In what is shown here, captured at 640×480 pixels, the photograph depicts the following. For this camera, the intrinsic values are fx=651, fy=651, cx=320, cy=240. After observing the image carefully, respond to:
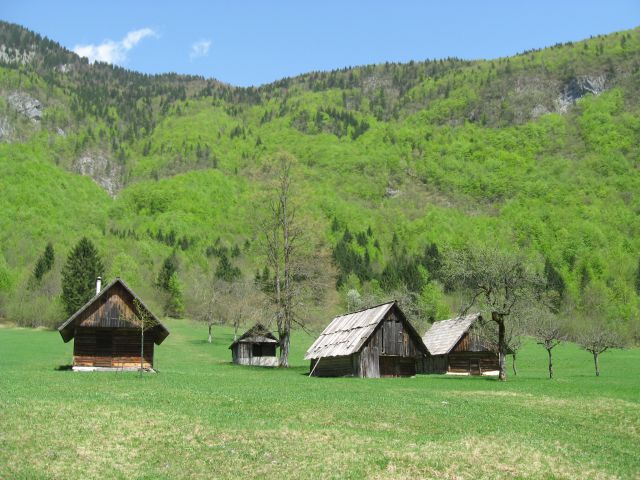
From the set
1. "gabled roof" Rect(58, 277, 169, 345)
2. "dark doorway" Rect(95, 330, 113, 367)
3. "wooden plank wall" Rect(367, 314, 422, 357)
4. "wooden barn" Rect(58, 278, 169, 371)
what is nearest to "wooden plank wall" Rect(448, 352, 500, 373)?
"wooden plank wall" Rect(367, 314, 422, 357)

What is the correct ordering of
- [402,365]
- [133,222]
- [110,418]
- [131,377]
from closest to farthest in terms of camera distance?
1. [110,418]
2. [131,377]
3. [402,365]
4. [133,222]

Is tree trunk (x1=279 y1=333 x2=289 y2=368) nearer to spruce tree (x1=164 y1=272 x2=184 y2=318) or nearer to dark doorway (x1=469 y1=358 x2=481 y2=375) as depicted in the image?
dark doorway (x1=469 y1=358 x2=481 y2=375)

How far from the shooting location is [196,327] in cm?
10719

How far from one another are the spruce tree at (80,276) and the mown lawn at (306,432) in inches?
2600

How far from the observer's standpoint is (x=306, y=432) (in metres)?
21.3

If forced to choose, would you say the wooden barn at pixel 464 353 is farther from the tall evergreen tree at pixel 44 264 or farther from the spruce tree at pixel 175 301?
the tall evergreen tree at pixel 44 264

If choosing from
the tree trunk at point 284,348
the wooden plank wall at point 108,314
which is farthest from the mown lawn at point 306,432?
the tree trunk at point 284,348

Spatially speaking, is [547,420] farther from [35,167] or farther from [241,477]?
[35,167]

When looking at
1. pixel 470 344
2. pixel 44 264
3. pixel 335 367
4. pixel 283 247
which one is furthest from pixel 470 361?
pixel 44 264

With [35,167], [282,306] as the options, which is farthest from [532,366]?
[35,167]

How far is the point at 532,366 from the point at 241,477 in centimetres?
5837

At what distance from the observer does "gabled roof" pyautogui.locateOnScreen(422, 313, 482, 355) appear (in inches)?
2461

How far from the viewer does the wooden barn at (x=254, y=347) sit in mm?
68000

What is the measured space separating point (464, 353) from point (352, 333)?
19.3 m
